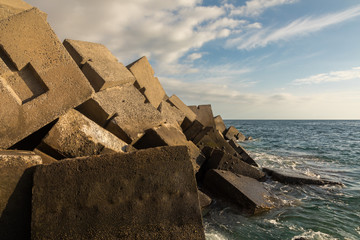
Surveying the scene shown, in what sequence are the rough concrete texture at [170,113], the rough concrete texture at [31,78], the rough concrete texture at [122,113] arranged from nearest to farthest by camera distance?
the rough concrete texture at [31,78], the rough concrete texture at [122,113], the rough concrete texture at [170,113]

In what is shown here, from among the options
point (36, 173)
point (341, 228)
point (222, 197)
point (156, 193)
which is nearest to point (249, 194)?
point (222, 197)

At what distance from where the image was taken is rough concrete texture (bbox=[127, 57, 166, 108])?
5478 mm

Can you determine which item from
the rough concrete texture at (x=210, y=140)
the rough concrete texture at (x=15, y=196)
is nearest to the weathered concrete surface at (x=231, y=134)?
the rough concrete texture at (x=210, y=140)

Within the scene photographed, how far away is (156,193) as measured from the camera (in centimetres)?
214

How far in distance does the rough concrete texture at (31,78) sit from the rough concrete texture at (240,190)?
292cm

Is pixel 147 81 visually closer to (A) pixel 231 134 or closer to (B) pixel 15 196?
(B) pixel 15 196

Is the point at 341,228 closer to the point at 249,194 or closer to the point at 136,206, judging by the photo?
the point at 249,194

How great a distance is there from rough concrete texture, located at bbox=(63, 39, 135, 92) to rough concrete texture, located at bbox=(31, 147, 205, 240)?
2.28 metres

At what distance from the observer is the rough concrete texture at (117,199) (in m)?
2.00

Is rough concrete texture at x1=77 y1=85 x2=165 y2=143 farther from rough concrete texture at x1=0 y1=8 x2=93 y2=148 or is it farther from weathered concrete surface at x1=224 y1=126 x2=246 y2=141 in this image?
weathered concrete surface at x1=224 y1=126 x2=246 y2=141

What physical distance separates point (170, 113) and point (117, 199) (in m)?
4.69

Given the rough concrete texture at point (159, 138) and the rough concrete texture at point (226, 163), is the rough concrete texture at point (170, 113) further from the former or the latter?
the rough concrete texture at point (226, 163)

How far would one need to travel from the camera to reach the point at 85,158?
84.0 inches

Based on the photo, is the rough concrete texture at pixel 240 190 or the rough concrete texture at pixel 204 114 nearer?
the rough concrete texture at pixel 240 190
